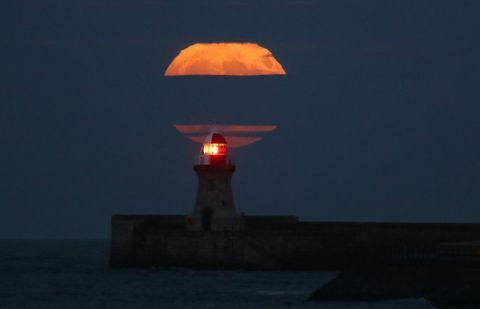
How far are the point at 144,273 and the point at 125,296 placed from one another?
1134 centimetres

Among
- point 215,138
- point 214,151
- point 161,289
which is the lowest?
point 161,289

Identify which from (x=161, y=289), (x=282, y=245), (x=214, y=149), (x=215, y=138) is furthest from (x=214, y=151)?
(x=161, y=289)

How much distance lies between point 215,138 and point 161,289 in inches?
437

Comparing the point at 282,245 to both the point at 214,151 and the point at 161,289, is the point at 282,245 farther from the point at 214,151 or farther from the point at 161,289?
the point at 161,289

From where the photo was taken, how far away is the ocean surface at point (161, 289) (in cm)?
5747

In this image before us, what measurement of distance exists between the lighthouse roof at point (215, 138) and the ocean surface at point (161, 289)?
5584mm

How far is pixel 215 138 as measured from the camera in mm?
73625

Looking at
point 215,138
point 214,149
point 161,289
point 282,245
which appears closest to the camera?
point 161,289

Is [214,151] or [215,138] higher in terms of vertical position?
[215,138]

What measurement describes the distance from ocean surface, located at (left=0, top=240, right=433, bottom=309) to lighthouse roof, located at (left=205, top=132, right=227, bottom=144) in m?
5.58

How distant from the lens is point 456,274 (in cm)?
5653

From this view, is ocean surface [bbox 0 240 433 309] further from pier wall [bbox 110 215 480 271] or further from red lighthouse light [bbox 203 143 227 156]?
red lighthouse light [bbox 203 143 227 156]

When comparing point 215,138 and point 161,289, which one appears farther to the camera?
point 215,138

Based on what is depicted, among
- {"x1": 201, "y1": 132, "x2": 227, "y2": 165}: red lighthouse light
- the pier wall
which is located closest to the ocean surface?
the pier wall
